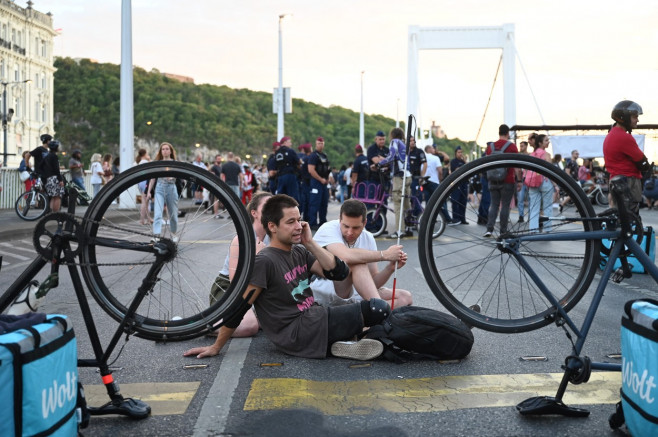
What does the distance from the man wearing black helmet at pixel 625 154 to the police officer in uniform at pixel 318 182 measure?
24.1 ft

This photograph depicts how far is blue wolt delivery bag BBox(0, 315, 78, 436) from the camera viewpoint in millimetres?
2479

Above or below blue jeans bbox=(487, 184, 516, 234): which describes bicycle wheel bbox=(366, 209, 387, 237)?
below

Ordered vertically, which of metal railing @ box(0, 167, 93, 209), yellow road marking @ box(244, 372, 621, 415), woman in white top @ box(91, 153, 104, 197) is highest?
woman in white top @ box(91, 153, 104, 197)

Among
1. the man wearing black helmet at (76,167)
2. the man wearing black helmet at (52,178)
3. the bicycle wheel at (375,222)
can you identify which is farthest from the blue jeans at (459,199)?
the man wearing black helmet at (76,167)

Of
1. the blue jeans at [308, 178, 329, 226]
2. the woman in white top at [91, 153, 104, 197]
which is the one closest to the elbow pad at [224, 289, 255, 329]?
the blue jeans at [308, 178, 329, 226]

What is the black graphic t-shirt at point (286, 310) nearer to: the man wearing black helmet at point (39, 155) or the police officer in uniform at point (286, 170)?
the police officer in uniform at point (286, 170)

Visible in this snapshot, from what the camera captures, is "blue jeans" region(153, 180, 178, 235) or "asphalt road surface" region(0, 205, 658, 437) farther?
"blue jeans" region(153, 180, 178, 235)

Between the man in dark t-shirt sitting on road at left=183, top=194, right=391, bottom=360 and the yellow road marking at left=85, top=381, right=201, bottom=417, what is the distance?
0.62m

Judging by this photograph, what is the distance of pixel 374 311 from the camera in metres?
4.47

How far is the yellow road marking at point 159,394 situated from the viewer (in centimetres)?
343

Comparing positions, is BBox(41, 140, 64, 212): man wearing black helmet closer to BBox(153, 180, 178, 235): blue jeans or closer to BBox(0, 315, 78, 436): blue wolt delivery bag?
BBox(153, 180, 178, 235): blue jeans

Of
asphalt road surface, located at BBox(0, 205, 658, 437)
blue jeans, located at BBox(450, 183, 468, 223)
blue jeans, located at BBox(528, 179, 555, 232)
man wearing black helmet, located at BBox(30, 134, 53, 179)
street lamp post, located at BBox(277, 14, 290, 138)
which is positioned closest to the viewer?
asphalt road surface, located at BBox(0, 205, 658, 437)

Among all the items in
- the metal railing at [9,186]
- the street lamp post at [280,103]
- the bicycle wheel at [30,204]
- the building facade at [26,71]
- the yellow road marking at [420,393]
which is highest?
the building facade at [26,71]

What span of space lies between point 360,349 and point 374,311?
0.89 ft
